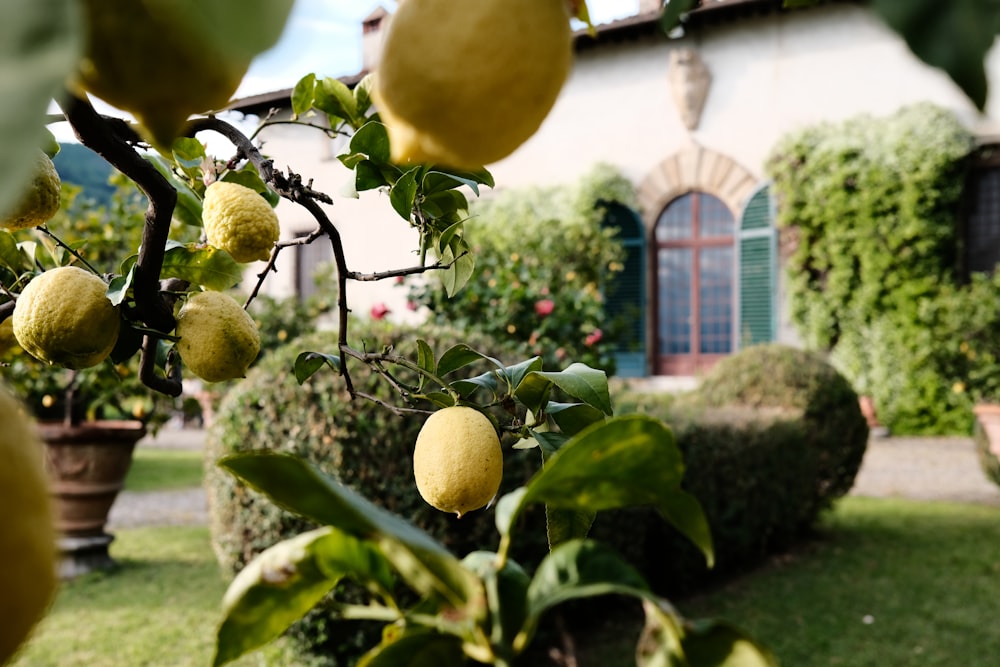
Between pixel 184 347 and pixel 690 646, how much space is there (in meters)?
0.57

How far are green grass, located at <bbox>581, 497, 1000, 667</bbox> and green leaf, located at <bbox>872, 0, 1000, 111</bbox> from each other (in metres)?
3.19

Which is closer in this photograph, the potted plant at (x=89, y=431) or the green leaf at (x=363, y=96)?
the green leaf at (x=363, y=96)

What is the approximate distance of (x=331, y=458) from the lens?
2826mm

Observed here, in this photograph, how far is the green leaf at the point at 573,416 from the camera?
710mm

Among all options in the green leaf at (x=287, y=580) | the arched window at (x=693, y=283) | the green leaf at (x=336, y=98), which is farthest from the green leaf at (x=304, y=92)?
the arched window at (x=693, y=283)

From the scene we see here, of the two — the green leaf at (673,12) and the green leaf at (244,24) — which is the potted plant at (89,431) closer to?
the green leaf at (673,12)

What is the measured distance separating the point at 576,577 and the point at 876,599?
408cm

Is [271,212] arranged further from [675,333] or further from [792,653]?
[675,333]

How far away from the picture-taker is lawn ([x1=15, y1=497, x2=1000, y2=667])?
326 centimetres

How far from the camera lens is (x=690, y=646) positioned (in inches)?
10.6

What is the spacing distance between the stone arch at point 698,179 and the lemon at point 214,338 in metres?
8.71

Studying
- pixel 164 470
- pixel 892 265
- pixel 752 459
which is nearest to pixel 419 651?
pixel 752 459

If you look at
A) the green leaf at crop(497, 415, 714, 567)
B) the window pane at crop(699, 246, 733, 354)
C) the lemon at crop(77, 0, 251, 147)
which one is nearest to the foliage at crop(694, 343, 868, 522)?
the window pane at crop(699, 246, 733, 354)

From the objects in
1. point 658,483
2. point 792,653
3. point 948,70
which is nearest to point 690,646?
point 658,483
